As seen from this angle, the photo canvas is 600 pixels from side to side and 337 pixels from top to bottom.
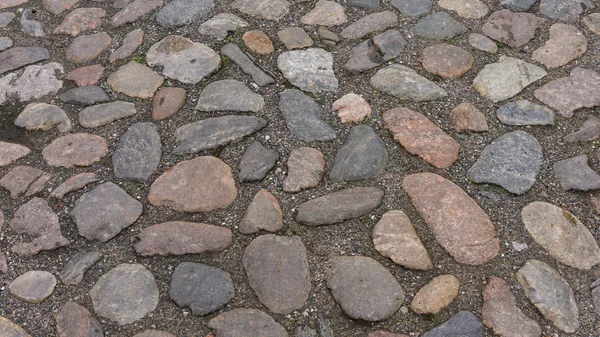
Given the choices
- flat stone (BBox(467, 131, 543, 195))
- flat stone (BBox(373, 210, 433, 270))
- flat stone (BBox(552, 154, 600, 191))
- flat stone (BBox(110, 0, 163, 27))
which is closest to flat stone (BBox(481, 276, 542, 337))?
flat stone (BBox(373, 210, 433, 270))

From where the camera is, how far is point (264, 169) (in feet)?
7.48

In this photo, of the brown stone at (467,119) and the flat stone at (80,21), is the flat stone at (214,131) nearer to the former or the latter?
the brown stone at (467,119)

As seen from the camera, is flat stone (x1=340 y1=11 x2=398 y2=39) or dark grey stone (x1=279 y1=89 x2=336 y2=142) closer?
dark grey stone (x1=279 y1=89 x2=336 y2=142)

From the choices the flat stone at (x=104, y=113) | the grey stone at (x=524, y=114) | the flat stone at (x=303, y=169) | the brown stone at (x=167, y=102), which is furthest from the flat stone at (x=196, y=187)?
the grey stone at (x=524, y=114)

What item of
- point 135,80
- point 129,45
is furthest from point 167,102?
point 129,45

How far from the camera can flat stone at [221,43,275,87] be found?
8.72 feet

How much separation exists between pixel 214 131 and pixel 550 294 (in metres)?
1.38

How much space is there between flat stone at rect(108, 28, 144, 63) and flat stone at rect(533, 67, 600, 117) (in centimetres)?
187

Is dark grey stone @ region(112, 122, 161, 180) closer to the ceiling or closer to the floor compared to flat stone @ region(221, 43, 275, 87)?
closer to the floor

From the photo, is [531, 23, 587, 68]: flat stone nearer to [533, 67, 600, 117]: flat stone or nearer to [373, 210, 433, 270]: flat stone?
[533, 67, 600, 117]: flat stone

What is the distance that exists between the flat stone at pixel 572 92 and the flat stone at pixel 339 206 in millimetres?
930

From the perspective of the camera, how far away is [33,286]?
1.96 m

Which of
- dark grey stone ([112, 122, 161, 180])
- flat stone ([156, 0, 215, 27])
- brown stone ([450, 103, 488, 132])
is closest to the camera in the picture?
dark grey stone ([112, 122, 161, 180])

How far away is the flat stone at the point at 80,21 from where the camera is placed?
305 centimetres
